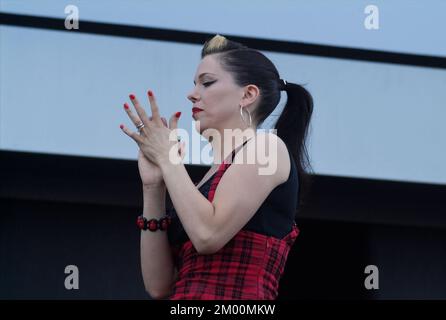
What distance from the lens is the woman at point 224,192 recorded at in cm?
145

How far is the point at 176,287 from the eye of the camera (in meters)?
1.55

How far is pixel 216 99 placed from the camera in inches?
64.6

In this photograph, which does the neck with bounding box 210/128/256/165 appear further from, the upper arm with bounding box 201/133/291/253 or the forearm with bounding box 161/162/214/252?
the forearm with bounding box 161/162/214/252

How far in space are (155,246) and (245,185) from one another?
0.26 m

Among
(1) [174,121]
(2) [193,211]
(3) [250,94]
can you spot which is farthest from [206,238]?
(3) [250,94]

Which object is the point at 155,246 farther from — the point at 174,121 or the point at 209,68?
the point at 209,68

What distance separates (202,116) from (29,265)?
3.27m

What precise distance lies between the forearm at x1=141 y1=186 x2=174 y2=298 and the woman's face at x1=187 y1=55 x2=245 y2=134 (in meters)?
0.17

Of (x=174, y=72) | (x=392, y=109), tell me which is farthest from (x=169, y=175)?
(x=392, y=109)

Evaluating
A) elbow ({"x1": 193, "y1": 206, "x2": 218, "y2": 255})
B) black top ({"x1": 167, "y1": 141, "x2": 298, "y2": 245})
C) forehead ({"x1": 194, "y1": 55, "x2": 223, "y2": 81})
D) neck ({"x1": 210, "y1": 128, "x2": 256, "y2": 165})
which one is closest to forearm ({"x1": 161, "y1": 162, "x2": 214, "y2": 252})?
elbow ({"x1": 193, "y1": 206, "x2": 218, "y2": 255})

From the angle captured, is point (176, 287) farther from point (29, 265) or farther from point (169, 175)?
point (29, 265)

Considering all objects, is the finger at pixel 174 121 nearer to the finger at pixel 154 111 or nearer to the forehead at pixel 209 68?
the finger at pixel 154 111

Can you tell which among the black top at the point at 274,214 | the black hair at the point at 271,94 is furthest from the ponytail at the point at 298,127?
the black top at the point at 274,214

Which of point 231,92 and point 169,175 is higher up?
point 231,92
